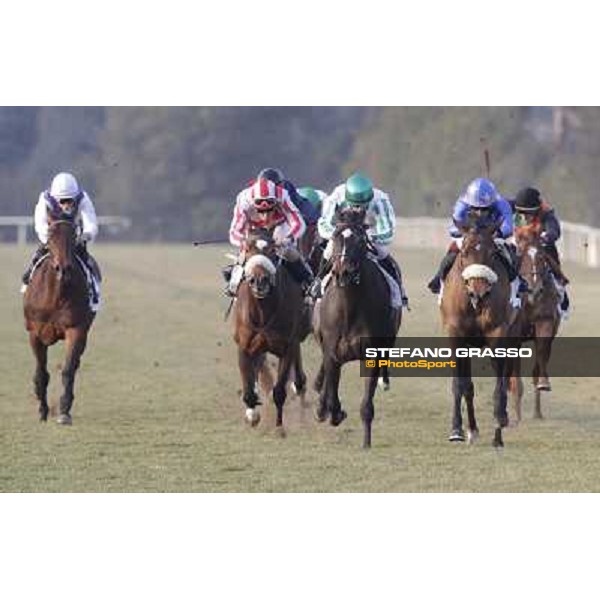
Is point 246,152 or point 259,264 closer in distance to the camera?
point 259,264

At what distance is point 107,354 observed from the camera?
23.6 metres

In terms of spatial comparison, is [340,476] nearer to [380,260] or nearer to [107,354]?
[380,260]

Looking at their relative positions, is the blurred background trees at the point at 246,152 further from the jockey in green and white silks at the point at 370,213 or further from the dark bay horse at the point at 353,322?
the dark bay horse at the point at 353,322

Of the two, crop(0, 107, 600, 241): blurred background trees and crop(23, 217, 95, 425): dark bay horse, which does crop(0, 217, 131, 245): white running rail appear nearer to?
crop(0, 107, 600, 241): blurred background trees

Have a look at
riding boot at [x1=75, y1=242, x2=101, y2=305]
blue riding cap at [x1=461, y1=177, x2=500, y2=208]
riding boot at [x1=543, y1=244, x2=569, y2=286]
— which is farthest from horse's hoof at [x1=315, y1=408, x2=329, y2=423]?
riding boot at [x1=543, y1=244, x2=569, y2=286]

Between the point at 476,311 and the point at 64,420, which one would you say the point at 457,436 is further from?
the point at 64,420

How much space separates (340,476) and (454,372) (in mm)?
2096

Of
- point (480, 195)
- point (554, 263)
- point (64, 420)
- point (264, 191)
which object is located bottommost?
point (64, 420)

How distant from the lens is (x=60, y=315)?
1598 cm

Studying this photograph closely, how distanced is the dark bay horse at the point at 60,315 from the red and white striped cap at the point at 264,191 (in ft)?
5.73

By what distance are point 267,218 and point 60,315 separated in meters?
2.16

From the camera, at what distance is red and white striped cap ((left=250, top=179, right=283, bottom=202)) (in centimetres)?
1497

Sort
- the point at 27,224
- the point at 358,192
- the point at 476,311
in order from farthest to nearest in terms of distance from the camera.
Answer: the point at 27,224
the point at 358,192
the point at 476,311

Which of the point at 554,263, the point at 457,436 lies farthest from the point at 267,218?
the point at 554,263
